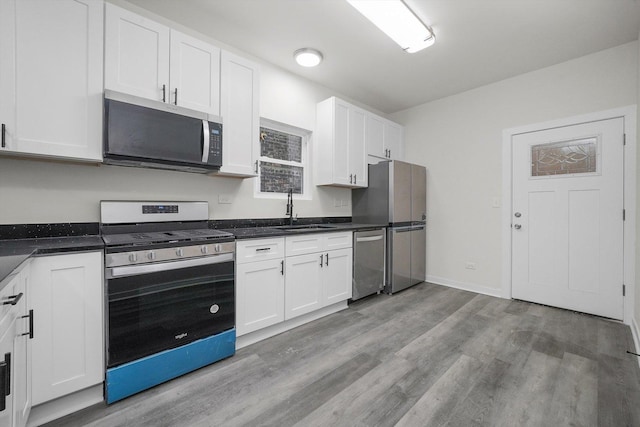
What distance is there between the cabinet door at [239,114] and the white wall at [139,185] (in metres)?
0.34

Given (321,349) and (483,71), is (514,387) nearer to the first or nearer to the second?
(321,349)

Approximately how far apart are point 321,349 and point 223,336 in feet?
2.50

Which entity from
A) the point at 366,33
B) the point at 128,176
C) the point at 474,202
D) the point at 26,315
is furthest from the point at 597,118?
the point at 26,315

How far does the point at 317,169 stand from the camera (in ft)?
11.4

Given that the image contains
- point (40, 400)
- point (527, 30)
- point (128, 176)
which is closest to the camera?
point (40, 400)

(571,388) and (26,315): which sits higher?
(26,315)

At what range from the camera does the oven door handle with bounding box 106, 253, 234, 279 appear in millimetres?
1568

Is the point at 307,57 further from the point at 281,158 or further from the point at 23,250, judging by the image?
the point at 23,250

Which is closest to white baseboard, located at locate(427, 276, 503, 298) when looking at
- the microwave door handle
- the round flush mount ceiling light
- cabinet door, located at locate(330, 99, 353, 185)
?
cabinet door, located at locate(330, 99, 353, 185)

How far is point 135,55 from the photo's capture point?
1.89 metres

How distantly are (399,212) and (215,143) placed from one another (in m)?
2.41

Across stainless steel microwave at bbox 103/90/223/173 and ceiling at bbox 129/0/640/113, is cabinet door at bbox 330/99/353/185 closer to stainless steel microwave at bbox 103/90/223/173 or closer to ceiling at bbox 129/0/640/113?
ceiling at bbox 129/0/640/113

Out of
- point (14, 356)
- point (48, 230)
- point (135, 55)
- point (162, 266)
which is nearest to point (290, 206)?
point (162, 266)

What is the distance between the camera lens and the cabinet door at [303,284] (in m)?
2.49
